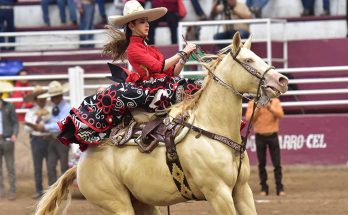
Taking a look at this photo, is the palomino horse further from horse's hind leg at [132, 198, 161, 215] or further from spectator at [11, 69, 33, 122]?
spectator at [11, 69, 33, 122]

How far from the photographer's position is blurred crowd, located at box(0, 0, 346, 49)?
1889 centimetres

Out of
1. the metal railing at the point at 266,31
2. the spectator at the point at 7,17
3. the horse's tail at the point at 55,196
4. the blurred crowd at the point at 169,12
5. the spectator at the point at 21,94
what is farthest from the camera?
the spectator at the point at 7,17

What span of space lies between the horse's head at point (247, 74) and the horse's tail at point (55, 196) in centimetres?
176

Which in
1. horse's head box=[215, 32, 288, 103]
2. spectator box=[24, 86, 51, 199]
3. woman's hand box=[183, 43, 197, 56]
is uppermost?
woman's hand box=[183, 43, 197, 56]

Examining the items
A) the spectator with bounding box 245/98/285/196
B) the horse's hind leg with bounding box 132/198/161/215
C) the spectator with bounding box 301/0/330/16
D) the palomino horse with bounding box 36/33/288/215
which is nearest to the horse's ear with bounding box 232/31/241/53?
the palomino horse with bounding box 36/33/288/215

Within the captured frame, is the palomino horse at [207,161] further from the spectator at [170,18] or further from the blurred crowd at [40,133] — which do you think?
the spectator at [170,18]

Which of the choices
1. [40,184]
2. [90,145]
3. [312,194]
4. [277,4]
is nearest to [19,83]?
[40,184]

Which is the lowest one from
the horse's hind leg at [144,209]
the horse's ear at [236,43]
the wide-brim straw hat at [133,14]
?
the horse's hind leg at [144,209]

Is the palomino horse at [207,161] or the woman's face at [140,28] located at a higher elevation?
the woman's face at [140,28]

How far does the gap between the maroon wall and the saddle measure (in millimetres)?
8808

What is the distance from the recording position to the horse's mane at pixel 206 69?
862cm

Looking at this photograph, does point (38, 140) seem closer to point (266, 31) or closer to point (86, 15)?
point (86, 15)

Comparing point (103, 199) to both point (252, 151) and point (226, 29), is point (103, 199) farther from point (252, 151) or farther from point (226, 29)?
point (226, 29)

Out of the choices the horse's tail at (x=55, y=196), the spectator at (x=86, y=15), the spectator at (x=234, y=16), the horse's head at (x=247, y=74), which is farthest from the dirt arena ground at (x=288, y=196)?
the horse's head at (x=247, y=74)
